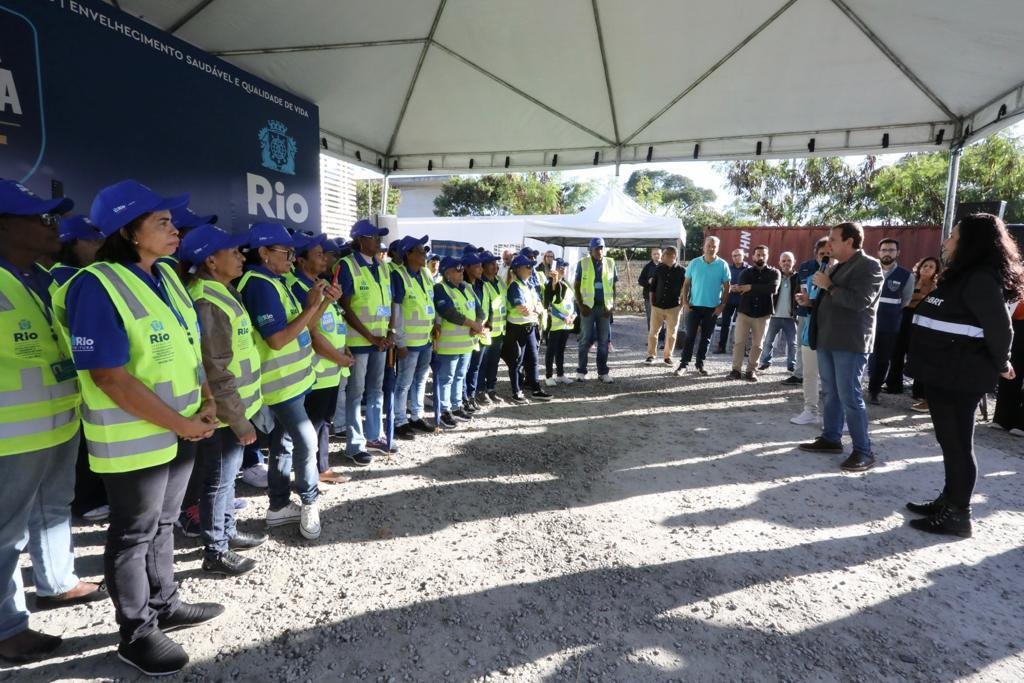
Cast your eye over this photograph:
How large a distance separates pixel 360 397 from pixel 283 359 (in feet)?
4.27

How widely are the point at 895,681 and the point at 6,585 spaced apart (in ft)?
11.5

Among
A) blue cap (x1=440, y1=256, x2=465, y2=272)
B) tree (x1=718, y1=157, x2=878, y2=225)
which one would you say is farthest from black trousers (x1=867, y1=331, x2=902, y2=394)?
tree (x1=718, y1=157, x2=878, y2=225)

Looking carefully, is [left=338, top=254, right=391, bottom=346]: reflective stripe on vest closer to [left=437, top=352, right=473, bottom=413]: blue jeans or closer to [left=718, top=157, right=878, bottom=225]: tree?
[left=437, top=352, right=473, bottom=413]: blue jeans

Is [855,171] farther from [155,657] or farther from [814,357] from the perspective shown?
[155,657]

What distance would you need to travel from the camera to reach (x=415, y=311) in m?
4.19

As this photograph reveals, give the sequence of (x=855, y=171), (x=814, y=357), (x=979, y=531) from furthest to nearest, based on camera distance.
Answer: (x=855, y=171)
(x=814, y=357)
(x=979, y=531)

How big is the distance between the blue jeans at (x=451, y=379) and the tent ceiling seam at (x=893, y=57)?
14.8 ft

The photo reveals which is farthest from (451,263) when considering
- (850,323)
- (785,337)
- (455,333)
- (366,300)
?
(785,337)

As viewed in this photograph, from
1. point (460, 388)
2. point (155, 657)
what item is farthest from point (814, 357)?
point (155, 657)

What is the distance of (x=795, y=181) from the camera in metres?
29.8

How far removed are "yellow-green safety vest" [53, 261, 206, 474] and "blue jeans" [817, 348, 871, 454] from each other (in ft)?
15.1

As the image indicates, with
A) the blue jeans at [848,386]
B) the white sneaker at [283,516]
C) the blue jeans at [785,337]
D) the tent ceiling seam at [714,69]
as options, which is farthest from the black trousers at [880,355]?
the white sneaker at [283,516]

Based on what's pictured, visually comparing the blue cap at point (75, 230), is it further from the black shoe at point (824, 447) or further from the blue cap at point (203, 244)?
the black shoe at point (824, 447)

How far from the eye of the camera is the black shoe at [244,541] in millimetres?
2664
